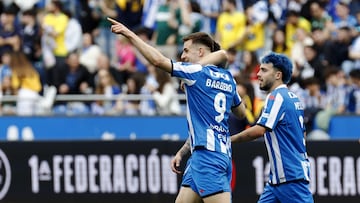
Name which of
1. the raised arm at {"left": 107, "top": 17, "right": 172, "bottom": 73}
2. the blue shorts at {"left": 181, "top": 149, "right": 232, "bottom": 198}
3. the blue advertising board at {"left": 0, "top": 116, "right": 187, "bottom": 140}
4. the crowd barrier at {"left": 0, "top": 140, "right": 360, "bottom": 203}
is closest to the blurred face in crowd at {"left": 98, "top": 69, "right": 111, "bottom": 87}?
the blue advertising board at {"left": 0, "top": 116, "right": 187, "bottom": 140}

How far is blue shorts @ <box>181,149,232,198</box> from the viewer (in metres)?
10.3

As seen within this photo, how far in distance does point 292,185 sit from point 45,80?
978cm

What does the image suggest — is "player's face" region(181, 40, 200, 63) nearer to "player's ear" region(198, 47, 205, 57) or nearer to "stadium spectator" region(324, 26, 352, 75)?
"player's ear" region(198, 47, 205, 57)

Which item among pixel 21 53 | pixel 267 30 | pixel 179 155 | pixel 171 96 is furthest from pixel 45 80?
pixel 179 155

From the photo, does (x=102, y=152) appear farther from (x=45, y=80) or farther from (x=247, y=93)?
(x=45, y=80)

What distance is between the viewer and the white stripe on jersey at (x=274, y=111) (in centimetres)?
1045

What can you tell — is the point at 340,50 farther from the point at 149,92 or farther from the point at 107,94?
the point at 107,94

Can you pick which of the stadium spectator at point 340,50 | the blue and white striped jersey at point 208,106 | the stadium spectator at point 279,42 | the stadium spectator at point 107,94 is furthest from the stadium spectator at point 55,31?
the blue and white striped jersey at point 208,106

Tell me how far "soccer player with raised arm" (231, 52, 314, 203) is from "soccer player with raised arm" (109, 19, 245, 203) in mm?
294

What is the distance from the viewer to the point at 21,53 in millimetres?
19562

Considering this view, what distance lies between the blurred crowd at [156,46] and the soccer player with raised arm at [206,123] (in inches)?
270

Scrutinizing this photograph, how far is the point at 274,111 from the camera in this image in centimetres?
1053

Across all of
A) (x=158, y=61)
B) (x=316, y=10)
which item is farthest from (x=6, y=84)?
(x=158, y=61)

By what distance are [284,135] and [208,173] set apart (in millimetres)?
840
